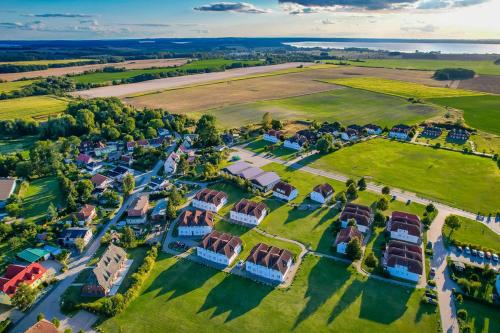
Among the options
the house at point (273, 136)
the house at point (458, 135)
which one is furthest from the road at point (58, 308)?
the house at point (458, 135)

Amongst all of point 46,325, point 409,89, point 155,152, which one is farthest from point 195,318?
point 409,89

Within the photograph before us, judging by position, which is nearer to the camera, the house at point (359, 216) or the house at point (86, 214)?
the house at point (359, 216)

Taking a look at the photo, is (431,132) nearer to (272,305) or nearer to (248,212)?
(248,212)

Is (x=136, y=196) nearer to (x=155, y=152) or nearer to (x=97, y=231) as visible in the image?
(x=97, y=231)

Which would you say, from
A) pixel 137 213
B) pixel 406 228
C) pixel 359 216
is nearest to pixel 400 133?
pixel 359 216

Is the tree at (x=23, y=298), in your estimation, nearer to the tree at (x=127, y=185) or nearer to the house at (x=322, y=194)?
the tree at (x=127, y=185)

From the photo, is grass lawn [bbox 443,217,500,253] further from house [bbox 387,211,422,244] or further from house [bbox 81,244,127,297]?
house [bbox 81,244,127,297]

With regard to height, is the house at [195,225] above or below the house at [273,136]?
below

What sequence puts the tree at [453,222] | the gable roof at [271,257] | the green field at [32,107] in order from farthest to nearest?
the green field at [32,107], the tree at [453,222], the gable roof at [271,257]
